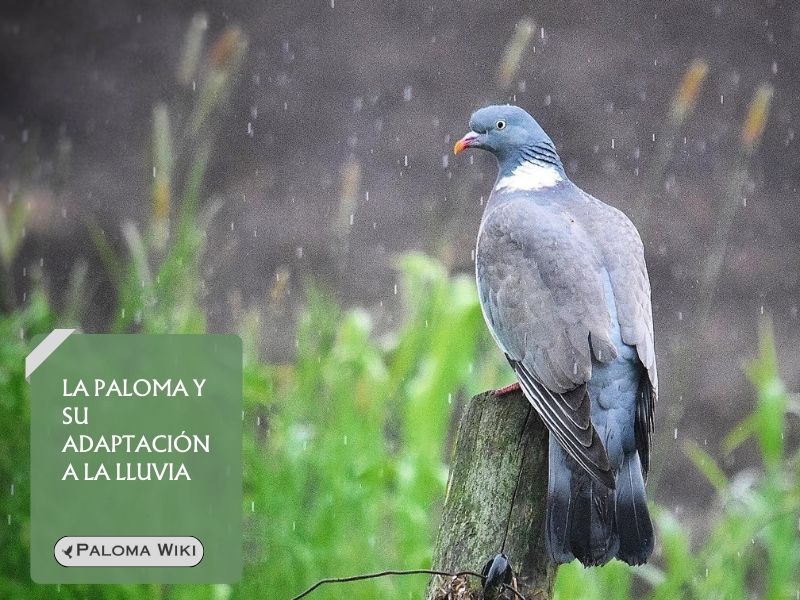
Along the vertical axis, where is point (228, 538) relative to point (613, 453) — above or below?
below

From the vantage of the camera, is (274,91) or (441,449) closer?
(441,449)

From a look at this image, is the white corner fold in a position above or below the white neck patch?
below

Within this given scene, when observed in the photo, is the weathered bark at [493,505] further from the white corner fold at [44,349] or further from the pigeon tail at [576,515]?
the white corner fold at [44,349]

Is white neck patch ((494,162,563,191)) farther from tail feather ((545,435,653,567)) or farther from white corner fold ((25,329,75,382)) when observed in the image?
white corner fold ((25,329,75,382))

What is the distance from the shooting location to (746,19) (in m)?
2.67

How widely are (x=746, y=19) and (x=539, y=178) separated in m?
1.19

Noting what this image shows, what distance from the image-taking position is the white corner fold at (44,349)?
6.58 feet

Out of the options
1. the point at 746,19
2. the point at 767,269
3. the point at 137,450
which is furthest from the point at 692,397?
the point at 137,450

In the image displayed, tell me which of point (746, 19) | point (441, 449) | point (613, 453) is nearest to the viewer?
point (613, 453)

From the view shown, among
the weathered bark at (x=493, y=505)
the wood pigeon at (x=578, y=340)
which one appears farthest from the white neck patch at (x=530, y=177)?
the weathered bark at (x=493, y=505)

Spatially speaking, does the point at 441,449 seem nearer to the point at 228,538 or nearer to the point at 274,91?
the point at 228,538

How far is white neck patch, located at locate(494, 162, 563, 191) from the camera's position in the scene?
1756 mm

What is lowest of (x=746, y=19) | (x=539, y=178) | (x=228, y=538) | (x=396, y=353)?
(x=228, y=538)

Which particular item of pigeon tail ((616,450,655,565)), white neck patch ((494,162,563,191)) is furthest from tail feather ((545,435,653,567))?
white neck patch ((494,162,563,191))
